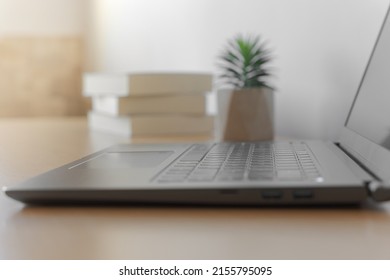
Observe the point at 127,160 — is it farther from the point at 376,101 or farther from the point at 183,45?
the point at 183,45

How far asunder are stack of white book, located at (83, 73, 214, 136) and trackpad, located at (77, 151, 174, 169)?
57 cm

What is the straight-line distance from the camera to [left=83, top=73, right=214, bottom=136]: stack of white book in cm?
140

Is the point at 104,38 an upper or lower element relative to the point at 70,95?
upper

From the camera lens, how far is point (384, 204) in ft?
1.77

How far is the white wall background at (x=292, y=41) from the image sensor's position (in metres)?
1.11

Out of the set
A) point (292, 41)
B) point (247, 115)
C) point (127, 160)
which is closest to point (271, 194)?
point (127, 160)

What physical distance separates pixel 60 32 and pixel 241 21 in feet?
4.47

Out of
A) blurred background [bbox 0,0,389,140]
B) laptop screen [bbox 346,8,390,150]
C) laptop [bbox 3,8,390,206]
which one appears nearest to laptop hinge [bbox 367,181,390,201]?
laptop [bbox 3,8,390,206]

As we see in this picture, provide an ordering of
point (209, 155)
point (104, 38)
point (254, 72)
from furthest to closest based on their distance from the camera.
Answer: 1. point (104, 38)
2. point (254, 72)
3. point (209, 155)

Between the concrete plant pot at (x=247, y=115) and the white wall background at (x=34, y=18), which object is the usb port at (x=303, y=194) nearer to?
the concrete plant pot at (x=247, y=115)

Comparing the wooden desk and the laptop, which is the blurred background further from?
the wooden desk

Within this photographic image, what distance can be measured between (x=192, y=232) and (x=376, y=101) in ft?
1.31

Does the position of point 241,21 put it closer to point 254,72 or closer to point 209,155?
point 254,72
